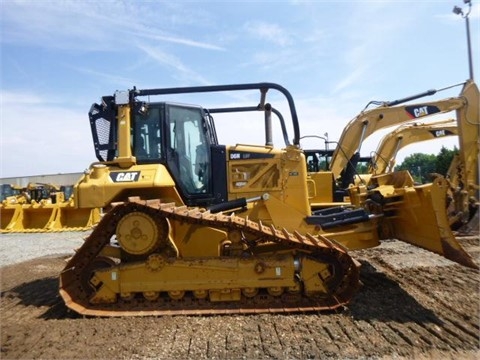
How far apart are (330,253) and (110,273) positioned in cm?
284

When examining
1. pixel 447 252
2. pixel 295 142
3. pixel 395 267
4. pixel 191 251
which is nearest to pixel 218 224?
pixel 191 251

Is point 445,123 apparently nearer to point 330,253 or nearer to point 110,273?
point 330,253

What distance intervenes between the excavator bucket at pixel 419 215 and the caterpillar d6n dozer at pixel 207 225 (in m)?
0.02

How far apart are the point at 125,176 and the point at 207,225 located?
4.38 ft

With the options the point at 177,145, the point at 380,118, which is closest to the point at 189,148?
the point at 177,145

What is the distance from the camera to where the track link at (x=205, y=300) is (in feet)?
17.3

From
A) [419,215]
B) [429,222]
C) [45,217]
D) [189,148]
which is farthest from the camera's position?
[45,217]

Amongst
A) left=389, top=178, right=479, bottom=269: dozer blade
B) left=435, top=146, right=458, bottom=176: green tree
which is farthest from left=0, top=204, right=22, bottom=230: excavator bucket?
left=435, top=146, right=458, bottom=176: green tree

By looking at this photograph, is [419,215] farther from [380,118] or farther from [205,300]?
[380,118]

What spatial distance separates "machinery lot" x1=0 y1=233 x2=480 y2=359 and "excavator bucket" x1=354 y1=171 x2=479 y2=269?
704 mm

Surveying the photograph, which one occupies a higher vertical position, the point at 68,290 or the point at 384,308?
the point at 68,290

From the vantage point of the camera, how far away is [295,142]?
6387 millimetres

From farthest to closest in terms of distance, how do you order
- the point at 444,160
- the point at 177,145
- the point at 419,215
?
the point at 444,160
the point at 177,145
the point at 419,215

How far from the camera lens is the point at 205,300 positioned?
5430mm
